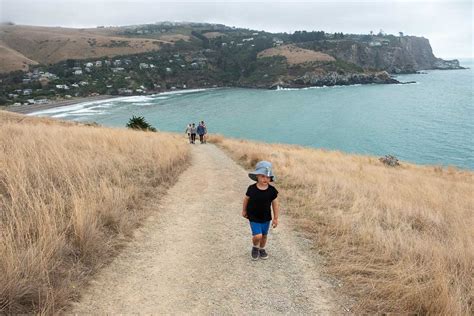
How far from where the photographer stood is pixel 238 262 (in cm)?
630

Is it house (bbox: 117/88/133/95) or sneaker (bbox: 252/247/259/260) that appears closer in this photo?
sneaker (bbox: 252/247/259/260)

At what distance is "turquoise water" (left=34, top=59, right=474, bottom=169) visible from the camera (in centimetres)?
5425

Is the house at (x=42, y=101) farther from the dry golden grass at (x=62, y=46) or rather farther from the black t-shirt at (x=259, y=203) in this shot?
the black t-shirt at (x=259, y=203)

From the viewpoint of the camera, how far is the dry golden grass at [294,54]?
16250 centimetres

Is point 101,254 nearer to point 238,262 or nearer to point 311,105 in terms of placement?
point 238,262

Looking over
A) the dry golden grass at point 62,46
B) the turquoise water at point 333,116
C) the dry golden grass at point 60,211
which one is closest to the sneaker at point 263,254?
the dry golden grass at point 60,211

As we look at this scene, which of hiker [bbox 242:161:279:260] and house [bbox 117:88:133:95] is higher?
house [bbox 117:88:133:95]

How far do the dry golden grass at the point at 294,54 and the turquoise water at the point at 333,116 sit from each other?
3708cm

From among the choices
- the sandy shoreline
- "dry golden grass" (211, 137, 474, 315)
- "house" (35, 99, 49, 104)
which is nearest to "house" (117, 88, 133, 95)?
the sandy shoreline

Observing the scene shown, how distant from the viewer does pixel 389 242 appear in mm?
6922

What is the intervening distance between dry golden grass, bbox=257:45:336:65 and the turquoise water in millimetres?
37076

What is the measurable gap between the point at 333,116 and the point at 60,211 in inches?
3110

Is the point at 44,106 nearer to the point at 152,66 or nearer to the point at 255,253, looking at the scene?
the point at 152,66

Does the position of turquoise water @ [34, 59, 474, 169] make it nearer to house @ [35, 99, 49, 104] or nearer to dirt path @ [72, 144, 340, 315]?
house @ [35, 99, 49, 104]
